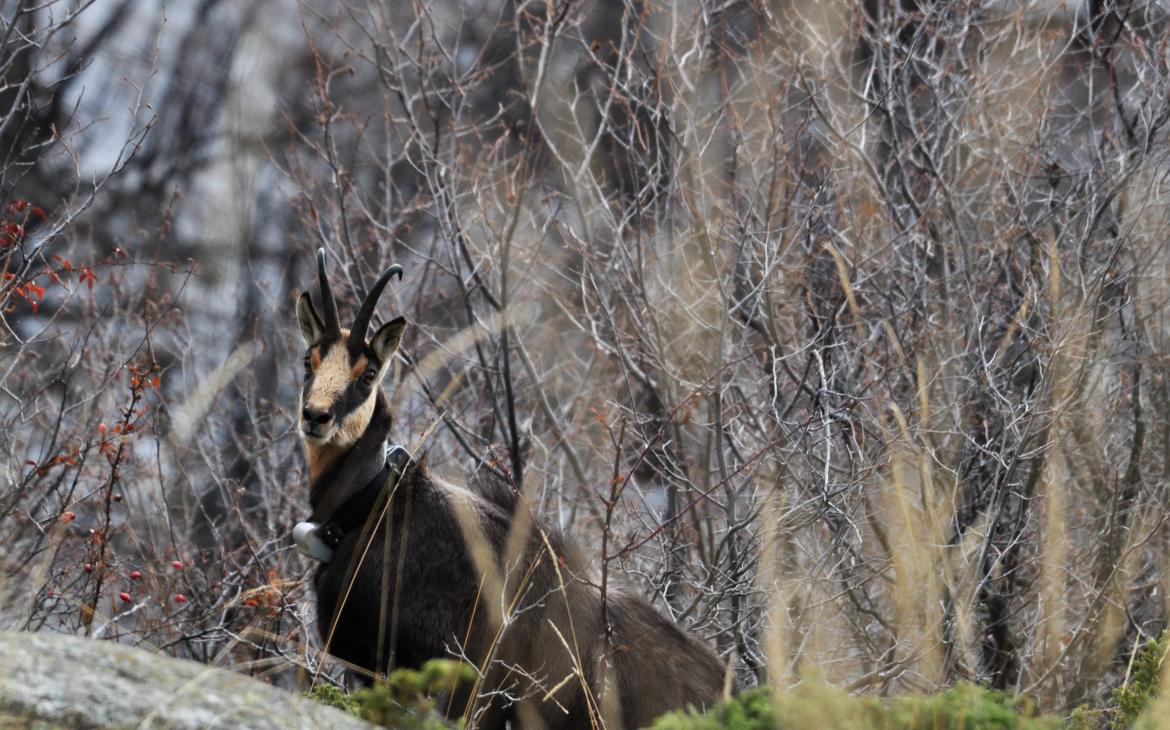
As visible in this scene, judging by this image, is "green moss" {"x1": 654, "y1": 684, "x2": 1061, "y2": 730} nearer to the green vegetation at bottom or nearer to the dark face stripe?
the green vegetation at bottom

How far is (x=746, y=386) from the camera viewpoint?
31.4ft

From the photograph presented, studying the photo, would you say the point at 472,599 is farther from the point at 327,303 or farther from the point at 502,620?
the point at 327,303

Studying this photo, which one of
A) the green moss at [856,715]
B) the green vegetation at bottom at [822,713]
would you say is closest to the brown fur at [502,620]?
the green vegetation at bottom at [822,713]

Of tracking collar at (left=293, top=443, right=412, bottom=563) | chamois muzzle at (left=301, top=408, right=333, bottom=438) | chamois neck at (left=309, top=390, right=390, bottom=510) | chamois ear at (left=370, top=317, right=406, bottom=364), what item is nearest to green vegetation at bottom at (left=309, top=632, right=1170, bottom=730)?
tracking collar at (left=293, top=443, right=412, bottom=563)

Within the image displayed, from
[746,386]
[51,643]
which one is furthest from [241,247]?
[51,643]

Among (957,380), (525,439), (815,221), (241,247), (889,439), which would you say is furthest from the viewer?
(241,247)

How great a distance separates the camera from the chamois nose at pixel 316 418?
6867 mm

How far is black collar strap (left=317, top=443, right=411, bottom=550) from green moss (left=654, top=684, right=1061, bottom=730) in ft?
9.02

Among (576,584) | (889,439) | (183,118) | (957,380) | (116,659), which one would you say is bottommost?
(116,659)

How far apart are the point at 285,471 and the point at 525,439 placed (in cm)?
188

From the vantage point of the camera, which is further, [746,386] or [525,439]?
[525,439]

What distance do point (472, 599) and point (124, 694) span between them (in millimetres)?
2717

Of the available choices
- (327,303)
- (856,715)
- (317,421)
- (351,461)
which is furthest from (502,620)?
(856,715)

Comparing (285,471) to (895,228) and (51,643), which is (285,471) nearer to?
(895,228)
